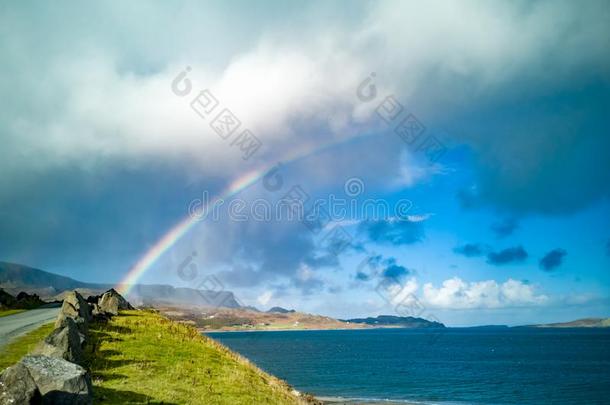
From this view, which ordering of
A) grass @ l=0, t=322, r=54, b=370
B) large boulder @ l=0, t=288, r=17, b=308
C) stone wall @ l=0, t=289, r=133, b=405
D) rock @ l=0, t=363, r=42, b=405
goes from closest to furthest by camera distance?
rock @ l=0, t=363, r=42, b=405, stone wall @ l=0, t=289, r=133, b=405, grass @ l=0, t=322, r=54, b=370, large boulder @ l=0, t=288, r=17, b=308

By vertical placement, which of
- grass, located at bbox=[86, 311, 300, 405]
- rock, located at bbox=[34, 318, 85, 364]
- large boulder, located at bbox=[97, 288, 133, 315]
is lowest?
grass, located at bbox=[86, 311, 300, 405]

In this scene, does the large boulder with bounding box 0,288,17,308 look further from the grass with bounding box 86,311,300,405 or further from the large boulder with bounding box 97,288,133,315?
the grass with bounding box 86,311,300,405

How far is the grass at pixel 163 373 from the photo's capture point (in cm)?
2177

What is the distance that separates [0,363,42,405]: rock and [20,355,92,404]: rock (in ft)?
2.70

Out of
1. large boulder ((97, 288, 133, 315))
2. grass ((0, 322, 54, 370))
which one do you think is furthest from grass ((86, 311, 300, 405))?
large boulder ((97, 288, 133, 315))

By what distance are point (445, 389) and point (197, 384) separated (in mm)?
69052

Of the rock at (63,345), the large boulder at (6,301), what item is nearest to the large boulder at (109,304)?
the large boulder at (6,301)

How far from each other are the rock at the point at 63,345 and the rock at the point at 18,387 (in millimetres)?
6939

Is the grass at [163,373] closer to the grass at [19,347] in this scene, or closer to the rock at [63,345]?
the rock at [63,345]

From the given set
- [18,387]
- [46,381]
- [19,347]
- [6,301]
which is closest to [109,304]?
[19,347]

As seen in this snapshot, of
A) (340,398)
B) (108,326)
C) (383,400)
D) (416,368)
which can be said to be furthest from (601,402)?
(108,326)

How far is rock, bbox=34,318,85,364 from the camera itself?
69.1 feet

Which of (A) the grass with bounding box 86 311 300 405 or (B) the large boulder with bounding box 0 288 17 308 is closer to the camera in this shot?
(A) the grass with bounding box 86 311 300 405

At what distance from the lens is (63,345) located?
21.5 m
